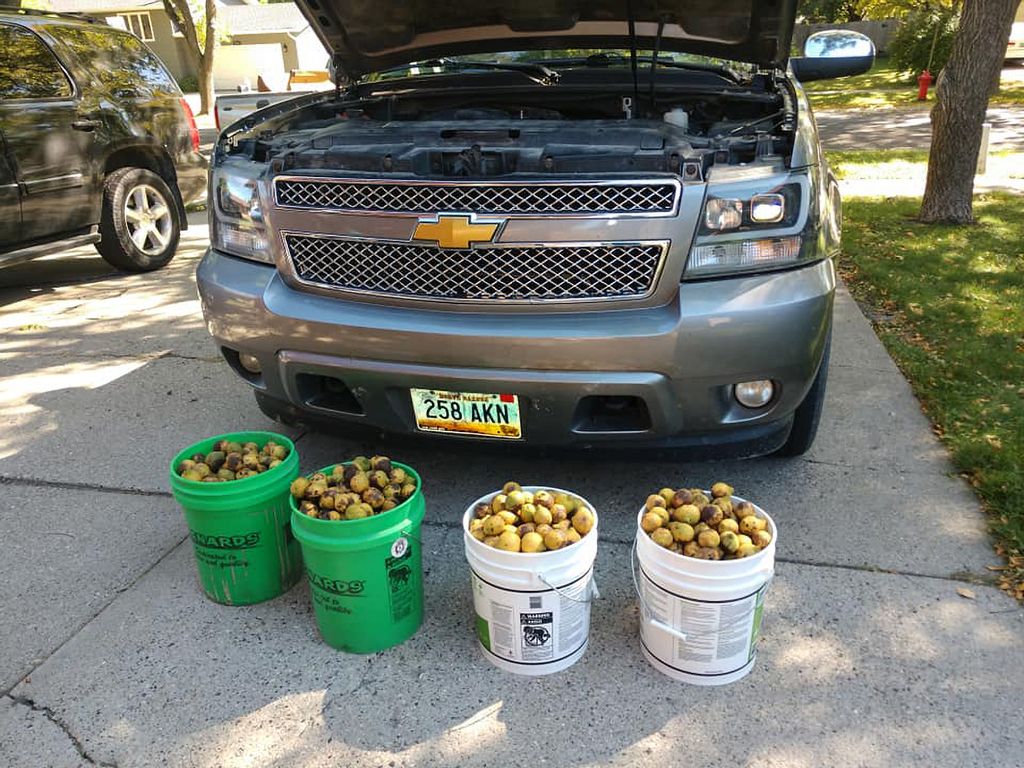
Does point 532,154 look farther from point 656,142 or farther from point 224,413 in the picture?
point 224,413

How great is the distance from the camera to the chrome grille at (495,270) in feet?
8.49

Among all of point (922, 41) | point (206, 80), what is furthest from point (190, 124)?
point (922, 41)

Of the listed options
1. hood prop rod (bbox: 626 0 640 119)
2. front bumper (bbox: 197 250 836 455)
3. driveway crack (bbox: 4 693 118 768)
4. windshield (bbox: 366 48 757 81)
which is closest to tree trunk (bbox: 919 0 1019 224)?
windshield (bbox: 366 48 757 81)

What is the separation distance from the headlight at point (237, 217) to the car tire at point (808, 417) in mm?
2057

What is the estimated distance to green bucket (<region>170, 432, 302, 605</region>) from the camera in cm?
249

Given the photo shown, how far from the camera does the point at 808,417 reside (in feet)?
10.6

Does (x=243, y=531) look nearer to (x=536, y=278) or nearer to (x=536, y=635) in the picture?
(x=536, y=635)

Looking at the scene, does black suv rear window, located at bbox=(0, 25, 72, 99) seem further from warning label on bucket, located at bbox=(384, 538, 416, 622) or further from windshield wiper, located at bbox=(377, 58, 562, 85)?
warning label on bucket, located at bbox=(384, 538, 416, 622)

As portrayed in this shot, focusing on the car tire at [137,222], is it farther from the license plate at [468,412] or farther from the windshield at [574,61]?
the license plate at [468,412]

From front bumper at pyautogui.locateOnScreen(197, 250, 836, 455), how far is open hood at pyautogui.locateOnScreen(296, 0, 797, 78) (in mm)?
1450

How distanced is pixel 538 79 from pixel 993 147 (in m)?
10.1

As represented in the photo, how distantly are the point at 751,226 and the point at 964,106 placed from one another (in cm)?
555

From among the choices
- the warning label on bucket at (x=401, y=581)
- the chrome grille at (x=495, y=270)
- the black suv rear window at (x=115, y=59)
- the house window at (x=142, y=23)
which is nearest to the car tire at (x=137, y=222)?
the black suv rear window at (x=115, y=59)

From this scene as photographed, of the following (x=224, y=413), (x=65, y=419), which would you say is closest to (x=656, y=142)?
(x=224, y=413)
